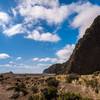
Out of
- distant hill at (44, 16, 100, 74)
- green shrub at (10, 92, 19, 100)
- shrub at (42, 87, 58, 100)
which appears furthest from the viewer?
distant hill at (44, 16, 100, 74)

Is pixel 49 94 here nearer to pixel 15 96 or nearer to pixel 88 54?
pixel 15 96

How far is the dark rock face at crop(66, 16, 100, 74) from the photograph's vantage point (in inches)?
4382

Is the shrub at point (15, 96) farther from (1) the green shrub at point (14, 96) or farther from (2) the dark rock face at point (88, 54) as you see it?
(2) the dark rock face at point (88, 54)

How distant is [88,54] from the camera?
113688mm

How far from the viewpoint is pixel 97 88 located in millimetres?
35375

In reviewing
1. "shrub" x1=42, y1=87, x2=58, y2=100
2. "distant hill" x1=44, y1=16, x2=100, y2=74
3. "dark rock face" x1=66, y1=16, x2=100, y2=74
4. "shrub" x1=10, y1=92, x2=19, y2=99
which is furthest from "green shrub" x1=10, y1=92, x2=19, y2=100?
"dark rock face" x1=66, y1=16, x2=100, y2=74

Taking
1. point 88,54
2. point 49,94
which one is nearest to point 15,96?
point 49,94

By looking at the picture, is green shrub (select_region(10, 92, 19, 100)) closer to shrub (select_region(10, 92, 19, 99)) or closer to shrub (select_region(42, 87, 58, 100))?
shrub (select_region(10, 92, 19, 99))

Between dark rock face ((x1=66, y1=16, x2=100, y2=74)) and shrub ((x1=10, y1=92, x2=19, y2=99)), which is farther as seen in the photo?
dark rock face ((x1=66, y1=16, x2=100, y2=74))

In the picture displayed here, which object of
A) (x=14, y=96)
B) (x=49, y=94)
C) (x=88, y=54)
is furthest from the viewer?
(x=88, y=54)

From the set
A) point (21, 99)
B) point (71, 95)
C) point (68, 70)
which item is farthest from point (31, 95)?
point (68, 70)

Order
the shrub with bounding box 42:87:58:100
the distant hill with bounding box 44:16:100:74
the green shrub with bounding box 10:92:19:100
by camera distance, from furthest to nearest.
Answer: the distant hill with bounding box 44:16:100:74 → the green shrub with bounding box 10:92:19:100 → the shrub with bounding box 42:87:58:100

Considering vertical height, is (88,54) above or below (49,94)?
above

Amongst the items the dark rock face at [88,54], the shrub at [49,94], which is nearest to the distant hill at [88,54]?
the dark rock face at [88,54]
